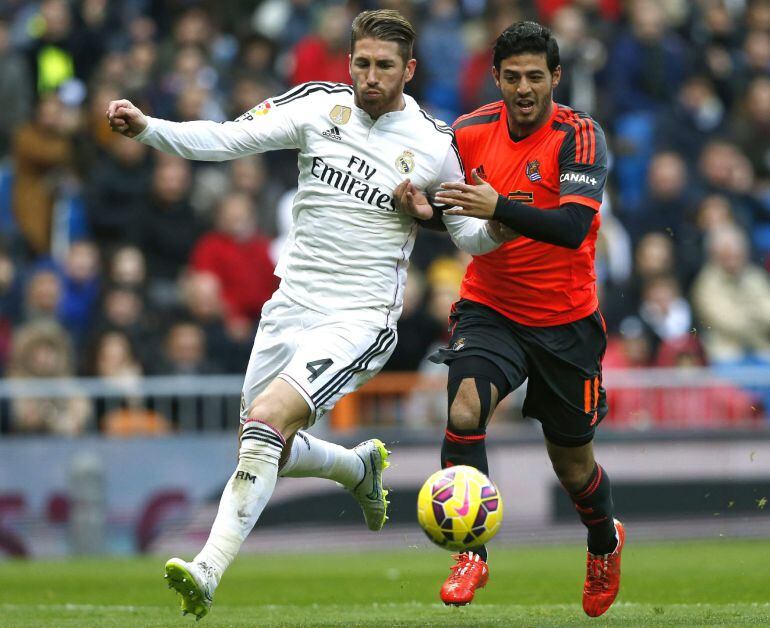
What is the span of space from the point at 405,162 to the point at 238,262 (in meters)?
7.74

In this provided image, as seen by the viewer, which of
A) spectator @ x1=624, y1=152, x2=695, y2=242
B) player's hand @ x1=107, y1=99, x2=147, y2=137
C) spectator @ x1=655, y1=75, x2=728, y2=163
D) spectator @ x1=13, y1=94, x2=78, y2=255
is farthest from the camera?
spectator @ x1=655, y1=75, x2=728, y2=163

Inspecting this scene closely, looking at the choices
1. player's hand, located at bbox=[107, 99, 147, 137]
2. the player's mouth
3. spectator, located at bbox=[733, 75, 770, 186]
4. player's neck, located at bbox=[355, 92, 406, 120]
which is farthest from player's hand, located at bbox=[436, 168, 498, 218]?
spectator, located at bbox=[733, 75, 770, 186]

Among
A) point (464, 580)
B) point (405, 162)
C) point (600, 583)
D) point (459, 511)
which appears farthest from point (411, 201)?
point (600, 583)

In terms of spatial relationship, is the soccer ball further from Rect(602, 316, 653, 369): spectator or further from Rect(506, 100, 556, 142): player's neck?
Rect(602, 316, 653, 369): spectator

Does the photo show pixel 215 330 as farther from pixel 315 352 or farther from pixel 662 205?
pixel 315 352

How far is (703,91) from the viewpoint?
19.6 m

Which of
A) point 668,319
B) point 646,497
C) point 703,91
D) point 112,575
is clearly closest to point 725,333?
point 668,319

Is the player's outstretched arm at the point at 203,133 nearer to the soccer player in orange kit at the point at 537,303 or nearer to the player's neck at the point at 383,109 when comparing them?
the player's neck at the point at 383,109

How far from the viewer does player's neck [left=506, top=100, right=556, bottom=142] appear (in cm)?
883

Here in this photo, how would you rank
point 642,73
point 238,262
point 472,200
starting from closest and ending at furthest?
point 472,200, point 238,262, point 642,73

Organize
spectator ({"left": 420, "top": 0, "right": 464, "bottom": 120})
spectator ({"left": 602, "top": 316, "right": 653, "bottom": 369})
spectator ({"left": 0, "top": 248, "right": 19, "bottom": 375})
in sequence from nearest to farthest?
spectator ({"left": 0, "top": 248, "right": 19, "bottom": 375}) < spectator ({"left": 602, "top": 316, "right": 653, "bottom": 369}) < spectator ({"left": 420, "top": 0, "right": 464, "bottom": 120})

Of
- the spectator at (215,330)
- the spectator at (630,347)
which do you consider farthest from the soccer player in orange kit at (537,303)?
the spectator at (215,330)

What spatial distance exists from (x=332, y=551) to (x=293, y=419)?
25.4 ft

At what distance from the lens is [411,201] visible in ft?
28.2
